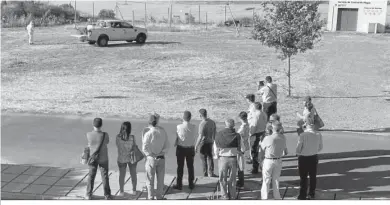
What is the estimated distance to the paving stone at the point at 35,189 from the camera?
10297mm

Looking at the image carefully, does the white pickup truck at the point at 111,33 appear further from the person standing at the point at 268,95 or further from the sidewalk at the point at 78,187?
the sidewalk at the point at 78,187

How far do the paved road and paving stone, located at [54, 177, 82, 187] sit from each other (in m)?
1.02

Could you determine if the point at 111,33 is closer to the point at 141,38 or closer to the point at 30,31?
the point at 141,38

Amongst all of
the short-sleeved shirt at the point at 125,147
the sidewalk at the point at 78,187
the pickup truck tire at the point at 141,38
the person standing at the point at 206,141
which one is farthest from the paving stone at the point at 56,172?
the pickup truck tire at the point at 141,38

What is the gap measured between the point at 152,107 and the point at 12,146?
475 cm

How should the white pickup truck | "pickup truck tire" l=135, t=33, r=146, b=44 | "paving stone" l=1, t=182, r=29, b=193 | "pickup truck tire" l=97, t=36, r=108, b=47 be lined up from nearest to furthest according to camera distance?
"paving stone" l=1, t=182, r=29, b=193, the white pickup truck, "pickup truck tire" l=97, t=36, r=108, b=47, "pickup truck tire" l=135, t=33, r=146, b=44

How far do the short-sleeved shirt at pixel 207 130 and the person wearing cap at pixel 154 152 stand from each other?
1.07m

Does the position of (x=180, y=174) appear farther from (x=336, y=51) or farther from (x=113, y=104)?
(x=336, y=51)

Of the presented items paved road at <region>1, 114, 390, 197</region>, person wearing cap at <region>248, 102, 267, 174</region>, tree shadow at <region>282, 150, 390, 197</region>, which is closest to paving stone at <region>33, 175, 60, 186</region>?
paved road at <region>1, 114, 390, 197</region>

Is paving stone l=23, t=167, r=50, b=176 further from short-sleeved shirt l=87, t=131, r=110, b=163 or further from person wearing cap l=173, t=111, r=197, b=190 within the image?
person wearing cap l=173, t=111, r=197, b=190

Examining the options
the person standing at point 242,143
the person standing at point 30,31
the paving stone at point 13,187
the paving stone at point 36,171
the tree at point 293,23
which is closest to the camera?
the person standing at point 242,143

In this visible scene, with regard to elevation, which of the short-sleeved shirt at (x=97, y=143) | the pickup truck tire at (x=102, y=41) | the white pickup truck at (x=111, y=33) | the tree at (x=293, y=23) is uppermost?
the tree at (x=293, y=23)

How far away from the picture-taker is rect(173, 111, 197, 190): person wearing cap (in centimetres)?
1019

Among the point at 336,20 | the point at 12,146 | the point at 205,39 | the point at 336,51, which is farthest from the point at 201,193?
the point at 336,20
